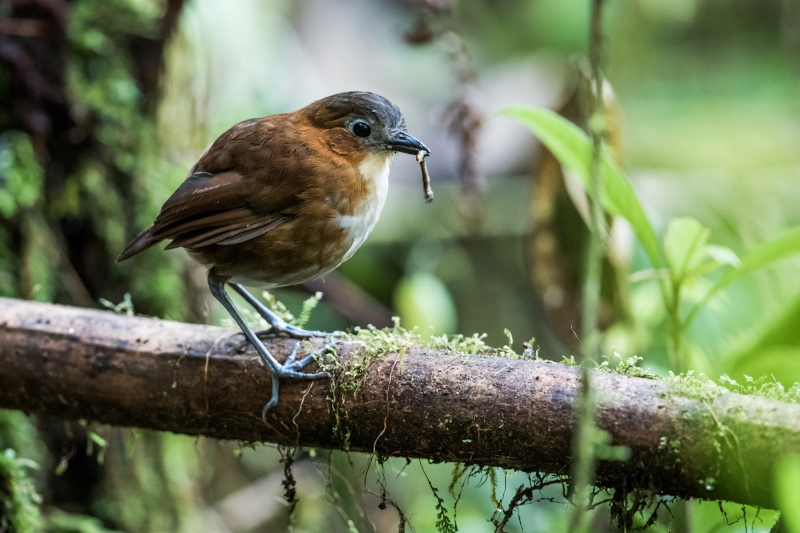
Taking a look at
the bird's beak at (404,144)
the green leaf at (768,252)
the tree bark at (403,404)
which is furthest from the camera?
the bird's beak at (404,144)

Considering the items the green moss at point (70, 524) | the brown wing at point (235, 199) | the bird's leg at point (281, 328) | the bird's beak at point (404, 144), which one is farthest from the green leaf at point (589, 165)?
the green moss at point (70, 524)

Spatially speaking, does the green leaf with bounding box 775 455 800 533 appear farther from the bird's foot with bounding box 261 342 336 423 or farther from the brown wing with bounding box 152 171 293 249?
the brown wing with bounding box 152 171 293 249

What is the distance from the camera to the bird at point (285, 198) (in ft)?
6.76

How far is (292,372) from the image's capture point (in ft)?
6.14

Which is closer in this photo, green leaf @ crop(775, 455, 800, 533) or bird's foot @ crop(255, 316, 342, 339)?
green leaf @ crop(775, 455, 800, 533)

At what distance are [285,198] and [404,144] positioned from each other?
0.42 meters

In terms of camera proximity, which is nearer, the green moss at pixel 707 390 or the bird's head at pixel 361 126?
the green moss at pixel 707 390

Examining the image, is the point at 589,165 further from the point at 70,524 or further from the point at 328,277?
the point at 70,524

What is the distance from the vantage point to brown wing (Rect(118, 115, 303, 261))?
206 cm

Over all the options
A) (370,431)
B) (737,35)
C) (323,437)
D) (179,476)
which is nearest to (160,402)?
(323,437)

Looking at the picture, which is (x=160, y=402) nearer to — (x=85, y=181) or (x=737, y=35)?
(x=85, y=181)

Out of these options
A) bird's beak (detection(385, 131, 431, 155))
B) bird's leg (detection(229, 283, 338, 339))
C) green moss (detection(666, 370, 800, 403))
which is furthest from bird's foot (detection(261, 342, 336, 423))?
green moss (detection(666, 370, 800, 403))

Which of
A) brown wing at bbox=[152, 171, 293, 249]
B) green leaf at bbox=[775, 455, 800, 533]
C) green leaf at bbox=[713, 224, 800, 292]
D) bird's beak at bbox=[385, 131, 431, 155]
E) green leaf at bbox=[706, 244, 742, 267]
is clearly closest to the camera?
green leaf at bbox=[775, 455, 800, 533]

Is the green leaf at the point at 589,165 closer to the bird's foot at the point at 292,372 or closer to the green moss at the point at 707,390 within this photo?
the green moss at the point at 707,390
